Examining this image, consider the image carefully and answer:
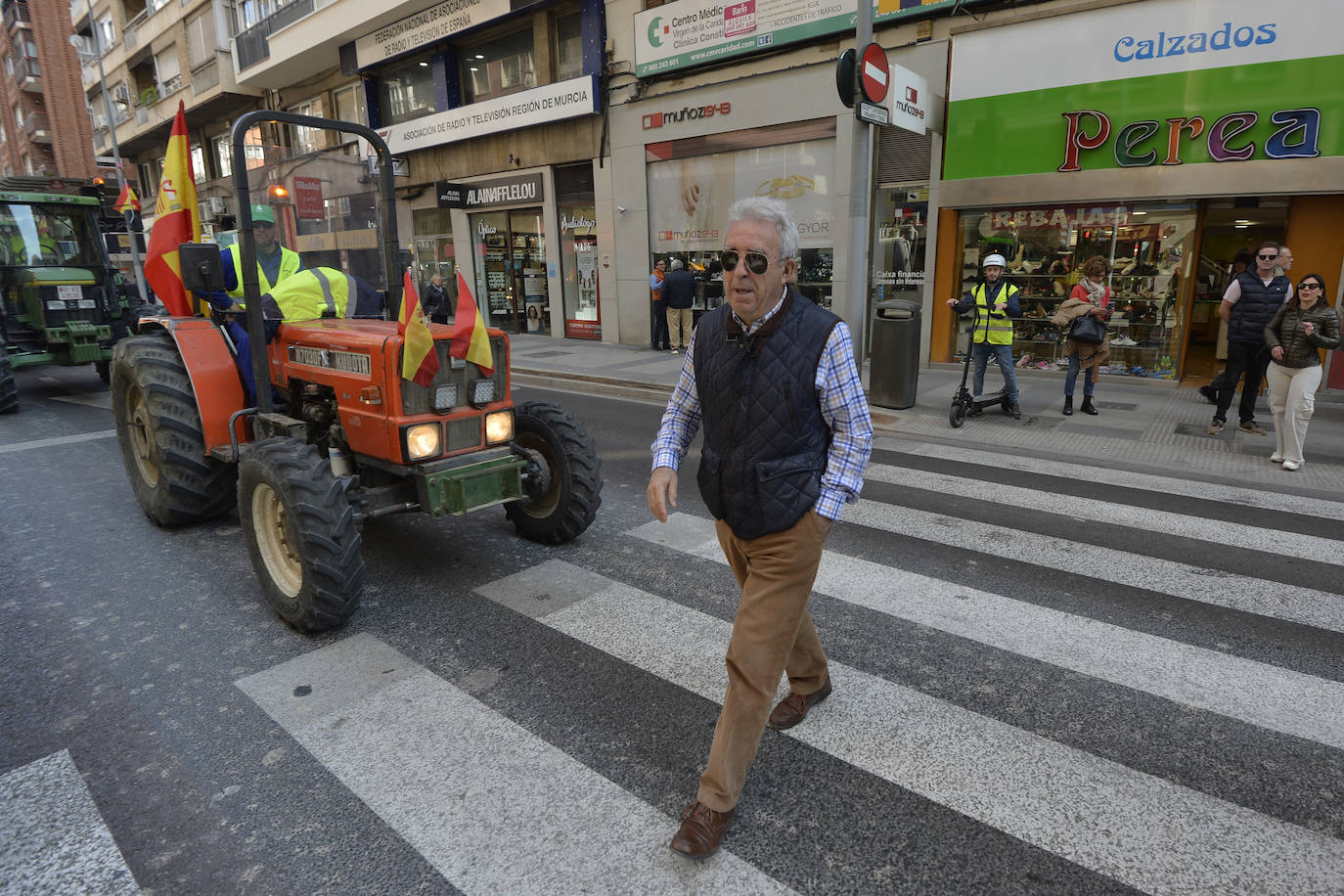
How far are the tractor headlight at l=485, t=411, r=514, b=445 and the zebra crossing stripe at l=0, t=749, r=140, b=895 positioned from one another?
7.99 ft

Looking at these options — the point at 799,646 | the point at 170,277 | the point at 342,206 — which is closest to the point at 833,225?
the point at 342,206

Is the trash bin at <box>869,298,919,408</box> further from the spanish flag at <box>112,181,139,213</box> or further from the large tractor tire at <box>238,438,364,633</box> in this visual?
the spanish flag at <box>112,181,139,213</box>

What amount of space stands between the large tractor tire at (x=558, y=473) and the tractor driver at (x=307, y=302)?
53.7 inches

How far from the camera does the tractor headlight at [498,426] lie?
4.59 m

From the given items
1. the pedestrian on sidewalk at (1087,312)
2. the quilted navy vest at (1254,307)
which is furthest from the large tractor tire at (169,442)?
the quilted navy vest at (1254,307)

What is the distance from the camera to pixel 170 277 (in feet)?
16.9

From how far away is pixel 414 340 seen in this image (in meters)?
3.96

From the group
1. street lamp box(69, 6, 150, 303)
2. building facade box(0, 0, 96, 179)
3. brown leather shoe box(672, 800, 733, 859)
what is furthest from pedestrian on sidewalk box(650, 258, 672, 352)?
building facade box(0, 0, 96, 179)

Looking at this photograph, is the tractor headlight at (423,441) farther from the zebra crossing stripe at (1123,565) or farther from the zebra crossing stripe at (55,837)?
the zebra crossing stripe at (1123,565)

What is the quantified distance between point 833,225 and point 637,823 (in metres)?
12.5

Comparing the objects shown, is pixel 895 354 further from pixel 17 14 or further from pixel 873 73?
pixel 17 14

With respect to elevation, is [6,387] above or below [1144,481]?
above

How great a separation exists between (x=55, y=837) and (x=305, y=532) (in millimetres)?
1473

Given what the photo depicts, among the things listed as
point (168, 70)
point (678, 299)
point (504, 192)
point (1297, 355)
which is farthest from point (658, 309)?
point (168, 70)
